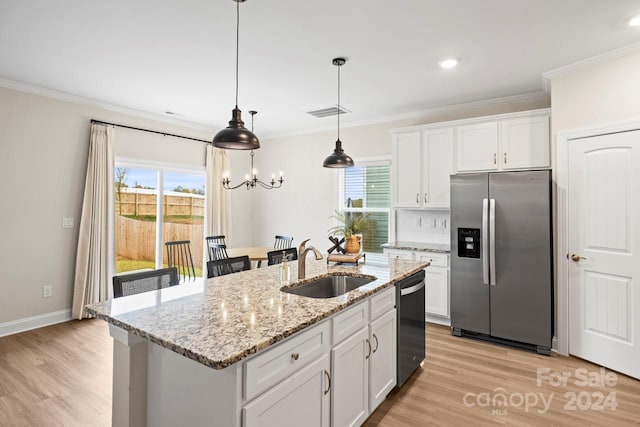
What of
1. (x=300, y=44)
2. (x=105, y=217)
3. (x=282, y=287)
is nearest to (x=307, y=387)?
(x=282, y=287)

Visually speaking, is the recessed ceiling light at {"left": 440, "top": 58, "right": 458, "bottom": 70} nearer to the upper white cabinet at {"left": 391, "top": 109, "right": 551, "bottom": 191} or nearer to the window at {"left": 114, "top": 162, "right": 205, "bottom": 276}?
the upper white cabinet at {"left": 391, "top": 109, "right": 551, "bottom": 191}

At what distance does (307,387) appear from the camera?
1615mm

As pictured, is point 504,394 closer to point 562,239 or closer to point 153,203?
point 562,239

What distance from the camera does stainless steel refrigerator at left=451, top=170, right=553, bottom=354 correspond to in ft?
11.1

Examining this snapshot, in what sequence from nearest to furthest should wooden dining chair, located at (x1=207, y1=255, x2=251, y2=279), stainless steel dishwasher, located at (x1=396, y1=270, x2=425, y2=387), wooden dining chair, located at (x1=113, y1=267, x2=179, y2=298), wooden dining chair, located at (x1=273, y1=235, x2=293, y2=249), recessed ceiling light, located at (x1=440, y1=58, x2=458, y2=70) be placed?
wooden dining chair, located at (x1=113, y1=267, x2=179, y2=298)
stainless steel dishwasher, located at (x1=396, y1=270, x2=425, y2=387)
wooden dining chair, located at (x1=207, y1=255, x2=251, y2=279)
recessed ceiling light, located at (x1=440, y1=58, x2=458, y2=70)
wooden dining chair, located at (x1=273, y1=235, x2=293, y2=249)

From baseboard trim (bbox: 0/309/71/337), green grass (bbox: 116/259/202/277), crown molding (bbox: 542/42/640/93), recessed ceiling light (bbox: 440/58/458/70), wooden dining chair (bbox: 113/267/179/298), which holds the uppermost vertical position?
recessed ceiling light (bbox: 440/58/458/70)

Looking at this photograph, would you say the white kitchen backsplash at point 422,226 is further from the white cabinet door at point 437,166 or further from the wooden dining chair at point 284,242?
the wooden dining chair at point 284,242

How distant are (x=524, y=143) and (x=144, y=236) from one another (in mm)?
5130

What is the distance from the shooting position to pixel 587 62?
125 inches

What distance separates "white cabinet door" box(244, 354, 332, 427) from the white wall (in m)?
4.05

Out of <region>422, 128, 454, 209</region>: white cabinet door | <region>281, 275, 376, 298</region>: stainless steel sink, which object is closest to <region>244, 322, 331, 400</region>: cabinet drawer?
<region>281, 275, 376, 298</region>: stainless steel sink

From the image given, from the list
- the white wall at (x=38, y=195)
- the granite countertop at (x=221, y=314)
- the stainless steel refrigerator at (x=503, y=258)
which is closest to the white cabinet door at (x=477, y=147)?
the stainless steel refrigerator at (x=503, y=258)

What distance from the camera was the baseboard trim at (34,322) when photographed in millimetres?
3805

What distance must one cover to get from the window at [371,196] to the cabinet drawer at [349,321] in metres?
3.14
